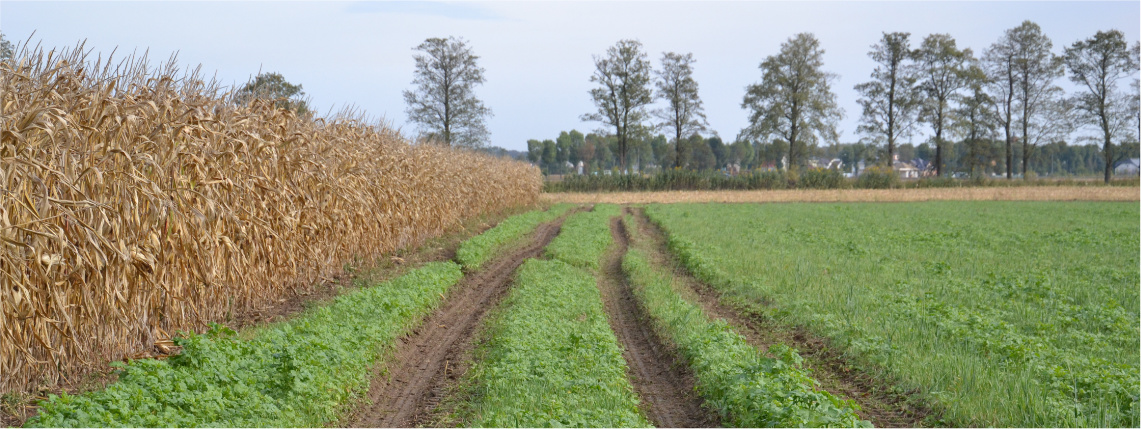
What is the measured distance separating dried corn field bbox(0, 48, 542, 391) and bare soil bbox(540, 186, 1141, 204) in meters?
39.5

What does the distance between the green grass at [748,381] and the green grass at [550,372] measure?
766mm

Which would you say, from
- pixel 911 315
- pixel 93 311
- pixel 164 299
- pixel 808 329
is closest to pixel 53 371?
pixel 93 311

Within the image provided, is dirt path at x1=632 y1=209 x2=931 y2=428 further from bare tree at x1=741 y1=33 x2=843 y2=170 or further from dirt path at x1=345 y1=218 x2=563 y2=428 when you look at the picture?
bare tree at x1=741 y1=33 x2=843 y2=170

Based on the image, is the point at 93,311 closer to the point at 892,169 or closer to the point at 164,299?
the point at 164,299

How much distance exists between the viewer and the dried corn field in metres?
5.36

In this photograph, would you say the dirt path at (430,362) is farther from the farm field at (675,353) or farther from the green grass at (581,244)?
the green grass at (581,244)

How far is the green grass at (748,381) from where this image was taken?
5391mm

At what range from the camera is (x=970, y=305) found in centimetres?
1037

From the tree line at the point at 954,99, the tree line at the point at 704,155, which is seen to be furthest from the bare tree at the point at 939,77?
the tree line at the point at 704,155

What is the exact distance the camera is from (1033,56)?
217 ft

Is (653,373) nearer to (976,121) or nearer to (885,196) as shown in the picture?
(885,196)

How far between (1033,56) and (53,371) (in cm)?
7755

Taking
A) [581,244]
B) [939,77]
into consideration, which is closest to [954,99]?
[939,77]

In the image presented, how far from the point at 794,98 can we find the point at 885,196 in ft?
62.4
